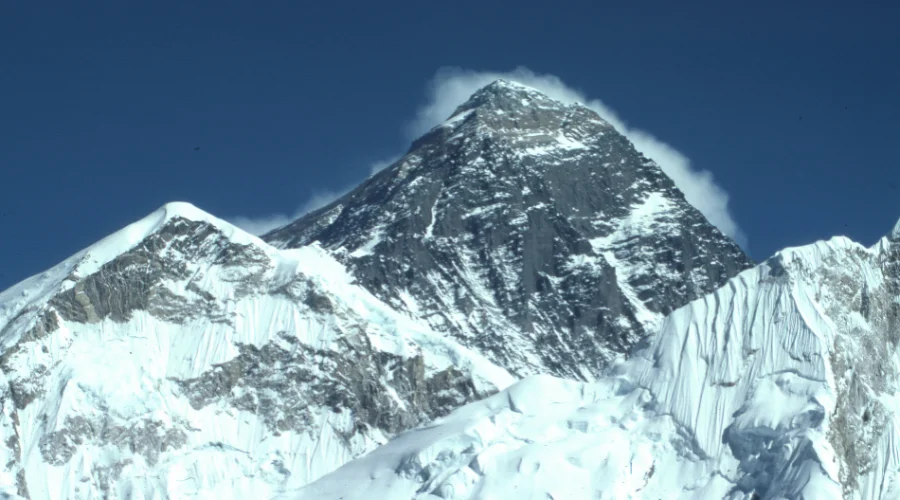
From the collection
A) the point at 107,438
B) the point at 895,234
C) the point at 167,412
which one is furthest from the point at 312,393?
the point at 895,234

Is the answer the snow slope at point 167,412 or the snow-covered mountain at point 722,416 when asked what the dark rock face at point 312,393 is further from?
the snow-covered mountain at point 722,416

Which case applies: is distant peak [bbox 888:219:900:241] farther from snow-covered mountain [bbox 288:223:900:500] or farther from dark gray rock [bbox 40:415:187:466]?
dark gray rock [bbox 40:415:187:466]

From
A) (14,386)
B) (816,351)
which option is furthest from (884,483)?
(14,386)

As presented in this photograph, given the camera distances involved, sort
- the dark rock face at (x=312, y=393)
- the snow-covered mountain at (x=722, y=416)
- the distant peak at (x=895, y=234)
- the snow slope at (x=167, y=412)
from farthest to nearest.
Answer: the dark rock face at (x=312, y=393)
the distant peak at (x=895, y=234)
the snow slope at (x=167, y=412)
the snow-covered mountain at (x=722, y=416)

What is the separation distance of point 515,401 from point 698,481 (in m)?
21.7

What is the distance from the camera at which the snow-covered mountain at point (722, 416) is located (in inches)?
6900

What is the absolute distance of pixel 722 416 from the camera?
182 metres

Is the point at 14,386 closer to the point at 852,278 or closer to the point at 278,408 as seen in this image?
the point at 278,408

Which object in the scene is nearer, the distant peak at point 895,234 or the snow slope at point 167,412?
the snow slope at point 167,412

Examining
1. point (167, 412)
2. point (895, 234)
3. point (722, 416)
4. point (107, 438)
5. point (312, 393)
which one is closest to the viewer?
point (722, 416)

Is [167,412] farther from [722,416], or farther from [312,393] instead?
[722,416]

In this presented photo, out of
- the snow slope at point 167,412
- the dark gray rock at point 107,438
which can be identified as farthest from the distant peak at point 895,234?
the dark gray rock at point 107,438

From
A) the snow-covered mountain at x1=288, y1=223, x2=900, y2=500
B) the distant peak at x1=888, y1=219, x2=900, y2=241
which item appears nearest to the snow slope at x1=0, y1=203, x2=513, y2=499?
the snow-covered mountain at x1=288, y1=223, x2=900, y2=500

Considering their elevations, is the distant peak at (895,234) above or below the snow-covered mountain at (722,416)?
above
